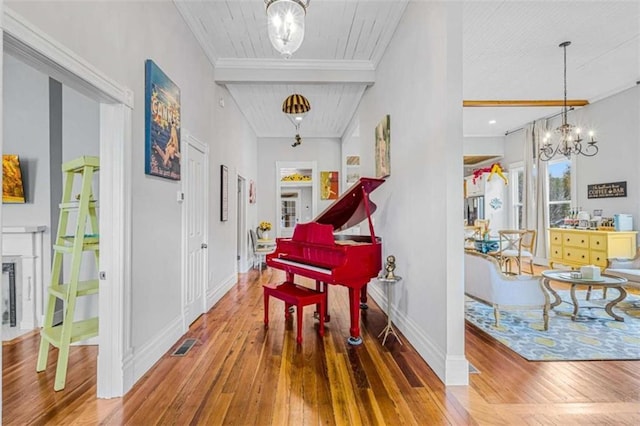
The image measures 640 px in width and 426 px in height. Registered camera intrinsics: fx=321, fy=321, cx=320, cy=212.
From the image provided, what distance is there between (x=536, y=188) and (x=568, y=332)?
197 inches

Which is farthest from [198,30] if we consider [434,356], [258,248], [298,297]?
[258,248]

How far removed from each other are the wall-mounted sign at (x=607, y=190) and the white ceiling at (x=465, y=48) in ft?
5.22

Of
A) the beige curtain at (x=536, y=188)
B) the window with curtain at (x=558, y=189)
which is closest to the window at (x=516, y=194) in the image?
the beige curtain at (x=536, y=188)

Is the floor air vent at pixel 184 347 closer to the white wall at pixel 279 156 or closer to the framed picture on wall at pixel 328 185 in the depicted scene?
the white wall at pixel 279 156

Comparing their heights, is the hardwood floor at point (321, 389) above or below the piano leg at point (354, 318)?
below

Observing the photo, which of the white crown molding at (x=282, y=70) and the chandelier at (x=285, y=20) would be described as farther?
the white crown molding at (x=282, y=70)

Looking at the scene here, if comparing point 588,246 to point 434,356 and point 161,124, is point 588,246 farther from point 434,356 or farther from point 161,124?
point 161,124

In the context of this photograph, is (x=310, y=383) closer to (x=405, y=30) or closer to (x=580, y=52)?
(x=405, y=30)

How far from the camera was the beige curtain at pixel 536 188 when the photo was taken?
23.4 feet

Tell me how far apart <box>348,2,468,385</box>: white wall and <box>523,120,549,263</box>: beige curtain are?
5226mm

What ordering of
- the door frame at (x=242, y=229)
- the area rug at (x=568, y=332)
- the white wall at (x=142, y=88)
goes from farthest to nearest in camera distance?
1. the door frame at (x=242, y=229)
2. the area rug at (x=568, y=332)
3. the white wall at (x=142, y=88)

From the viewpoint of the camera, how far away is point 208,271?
4.12 metres

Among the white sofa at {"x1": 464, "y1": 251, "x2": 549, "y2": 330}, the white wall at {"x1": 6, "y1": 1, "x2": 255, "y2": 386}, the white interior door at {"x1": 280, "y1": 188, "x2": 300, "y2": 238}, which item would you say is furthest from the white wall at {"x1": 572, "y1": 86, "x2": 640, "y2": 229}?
the white interior door at {"x1": 280, "y1": 188, "x2": 300, "y2": 238}

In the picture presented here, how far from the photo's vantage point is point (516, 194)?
8.33m
